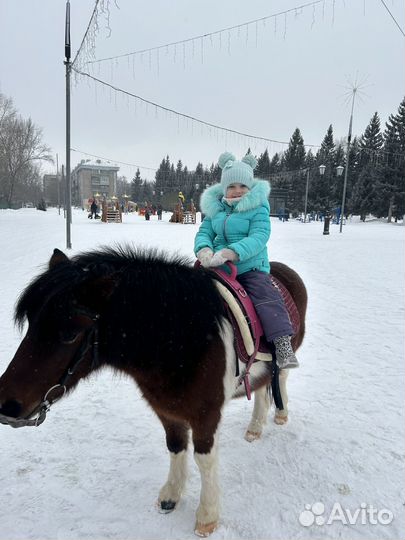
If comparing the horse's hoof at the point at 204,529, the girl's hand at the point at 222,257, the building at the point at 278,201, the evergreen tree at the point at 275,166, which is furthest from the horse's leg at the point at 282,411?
the evergreen tree at the point at 275,166

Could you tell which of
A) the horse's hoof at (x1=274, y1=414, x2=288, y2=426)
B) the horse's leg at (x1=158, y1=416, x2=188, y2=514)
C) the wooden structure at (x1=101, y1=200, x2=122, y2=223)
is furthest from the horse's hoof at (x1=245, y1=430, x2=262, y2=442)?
the wooden structure at (x1=101, y1=200, x2=122, y2=223)

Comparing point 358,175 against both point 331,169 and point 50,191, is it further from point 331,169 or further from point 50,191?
point 50,191

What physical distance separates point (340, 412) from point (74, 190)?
102 m

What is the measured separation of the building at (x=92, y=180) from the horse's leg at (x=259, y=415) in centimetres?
9696

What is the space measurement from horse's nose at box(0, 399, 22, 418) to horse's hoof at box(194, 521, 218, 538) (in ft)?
4.24

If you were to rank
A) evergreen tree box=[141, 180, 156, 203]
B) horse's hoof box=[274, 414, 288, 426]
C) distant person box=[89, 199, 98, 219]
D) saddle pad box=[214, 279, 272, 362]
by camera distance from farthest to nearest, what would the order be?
evergreen tree box=[141, 180, 156, 203]
distant person box=[89, 199, 98, 219]
horse's hoof box=[274, 414, 288, 426]
saddle pad box=[214, 279, 272, 362]

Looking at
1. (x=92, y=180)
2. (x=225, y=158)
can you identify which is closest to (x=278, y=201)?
(x=225, y=158)

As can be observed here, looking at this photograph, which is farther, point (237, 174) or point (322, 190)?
point (322, 190)

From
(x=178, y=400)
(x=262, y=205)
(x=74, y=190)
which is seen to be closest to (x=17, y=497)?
(x=178, y=400)

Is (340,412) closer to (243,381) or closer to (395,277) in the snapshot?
(243,381)

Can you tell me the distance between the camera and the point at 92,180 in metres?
97.2

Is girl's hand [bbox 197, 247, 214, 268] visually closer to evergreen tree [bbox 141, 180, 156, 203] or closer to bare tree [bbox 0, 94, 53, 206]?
bare tree [bbox 0, 94, 53, 206]

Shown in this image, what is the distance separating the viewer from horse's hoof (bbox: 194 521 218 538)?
2.07m

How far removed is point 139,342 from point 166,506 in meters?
1.21
